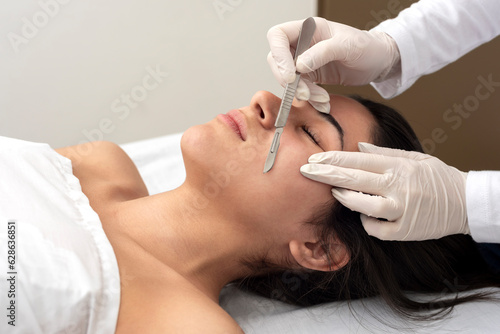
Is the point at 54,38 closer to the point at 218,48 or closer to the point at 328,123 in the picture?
the point at 218,48

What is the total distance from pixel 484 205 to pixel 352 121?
0.39m

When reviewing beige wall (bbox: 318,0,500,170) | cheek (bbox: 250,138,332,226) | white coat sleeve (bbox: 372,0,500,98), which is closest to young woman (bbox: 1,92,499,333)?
cheek (bbox: 250,138,332,226)

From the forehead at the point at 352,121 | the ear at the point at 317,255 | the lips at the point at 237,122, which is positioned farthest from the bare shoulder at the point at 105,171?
the forehead at the point at 352,121

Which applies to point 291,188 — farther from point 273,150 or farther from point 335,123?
point 335,123

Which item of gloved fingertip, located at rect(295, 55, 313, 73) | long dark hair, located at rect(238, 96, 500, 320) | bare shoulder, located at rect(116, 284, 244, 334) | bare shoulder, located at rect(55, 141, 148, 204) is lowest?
long dark hair, located at rect(238, 96, 500, 320)

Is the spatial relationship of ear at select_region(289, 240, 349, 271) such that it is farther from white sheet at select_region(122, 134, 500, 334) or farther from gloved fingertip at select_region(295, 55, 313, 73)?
gloved fingertip at select_region(295, 55, 313, 73)

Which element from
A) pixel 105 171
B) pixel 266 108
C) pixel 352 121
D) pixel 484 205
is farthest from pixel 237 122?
pixel 484 205

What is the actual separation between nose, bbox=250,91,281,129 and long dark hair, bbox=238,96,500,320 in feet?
0.89

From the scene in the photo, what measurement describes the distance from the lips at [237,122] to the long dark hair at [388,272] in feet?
0.96

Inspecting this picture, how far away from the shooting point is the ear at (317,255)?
127 centimetres

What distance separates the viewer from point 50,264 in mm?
978

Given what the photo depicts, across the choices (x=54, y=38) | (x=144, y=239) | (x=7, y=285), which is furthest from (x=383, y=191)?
(x=54, y=38)

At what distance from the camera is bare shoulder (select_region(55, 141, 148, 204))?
57.4 inches

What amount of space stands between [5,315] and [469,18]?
1484 mm
